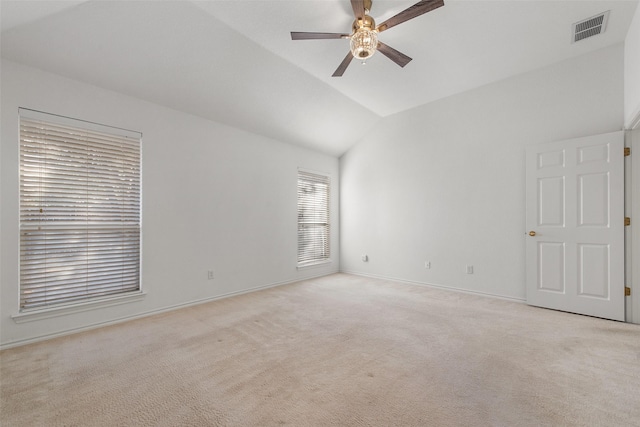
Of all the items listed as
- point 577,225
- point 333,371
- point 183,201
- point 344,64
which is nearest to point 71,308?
point 183,201

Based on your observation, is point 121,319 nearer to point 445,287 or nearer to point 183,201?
point 183,201

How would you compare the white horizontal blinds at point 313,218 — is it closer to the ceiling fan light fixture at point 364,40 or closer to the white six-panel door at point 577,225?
the ceiling fan light fixture at point 364,40

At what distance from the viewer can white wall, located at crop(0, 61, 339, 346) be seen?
2.60 metres

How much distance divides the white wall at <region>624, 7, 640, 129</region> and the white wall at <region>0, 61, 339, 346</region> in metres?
4.38

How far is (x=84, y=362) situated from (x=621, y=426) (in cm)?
377

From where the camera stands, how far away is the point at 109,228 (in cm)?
317

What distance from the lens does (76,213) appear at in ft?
9.66

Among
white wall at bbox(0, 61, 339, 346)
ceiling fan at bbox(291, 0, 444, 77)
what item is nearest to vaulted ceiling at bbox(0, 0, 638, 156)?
white wall at bbox(0, 61, 339, 346)

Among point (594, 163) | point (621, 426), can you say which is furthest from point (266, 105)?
point (621, 426)

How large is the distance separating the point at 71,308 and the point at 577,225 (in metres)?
5.87

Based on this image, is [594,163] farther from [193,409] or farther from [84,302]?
[84,302]

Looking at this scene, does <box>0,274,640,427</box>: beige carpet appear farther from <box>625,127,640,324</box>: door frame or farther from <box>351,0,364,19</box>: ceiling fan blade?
<box>351,0,364,19</box>: ceiling fan blade

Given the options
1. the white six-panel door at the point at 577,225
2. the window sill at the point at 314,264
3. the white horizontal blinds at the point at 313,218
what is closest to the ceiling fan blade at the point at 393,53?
the white six-panel door at the point at 577,225

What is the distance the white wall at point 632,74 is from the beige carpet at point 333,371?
88.6 inches
